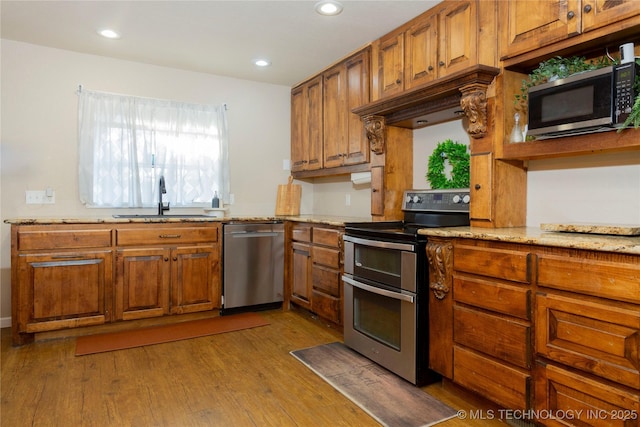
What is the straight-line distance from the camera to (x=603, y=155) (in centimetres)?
212

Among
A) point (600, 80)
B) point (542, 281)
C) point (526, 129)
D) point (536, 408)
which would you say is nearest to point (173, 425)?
point (536, 408)

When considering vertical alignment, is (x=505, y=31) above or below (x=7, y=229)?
above

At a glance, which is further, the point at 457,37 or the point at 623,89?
the point at 457,37

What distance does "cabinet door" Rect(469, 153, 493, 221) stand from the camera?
2367mm

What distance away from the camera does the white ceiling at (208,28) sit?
2.77 m

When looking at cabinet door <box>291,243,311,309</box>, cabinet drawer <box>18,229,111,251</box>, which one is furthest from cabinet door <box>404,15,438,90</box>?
cabinet drawer <box>18,229,111,251</box>

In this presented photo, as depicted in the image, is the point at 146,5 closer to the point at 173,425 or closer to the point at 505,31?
the point at 505,31

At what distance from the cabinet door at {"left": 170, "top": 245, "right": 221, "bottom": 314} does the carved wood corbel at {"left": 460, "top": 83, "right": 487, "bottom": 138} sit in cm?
237

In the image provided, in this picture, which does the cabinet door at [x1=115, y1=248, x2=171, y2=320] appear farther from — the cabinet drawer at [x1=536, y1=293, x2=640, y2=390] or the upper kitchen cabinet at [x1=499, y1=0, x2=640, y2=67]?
the upper kitchen cabinet at [x1=499, y1=0, x2=640, y2=67]

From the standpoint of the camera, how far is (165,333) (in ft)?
10.7

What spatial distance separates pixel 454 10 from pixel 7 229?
3.90 meters

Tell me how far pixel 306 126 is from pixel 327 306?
6.58ft

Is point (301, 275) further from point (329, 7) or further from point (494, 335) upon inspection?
point (329, 7)

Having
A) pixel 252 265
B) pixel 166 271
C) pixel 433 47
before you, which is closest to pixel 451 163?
pixel 433 47
